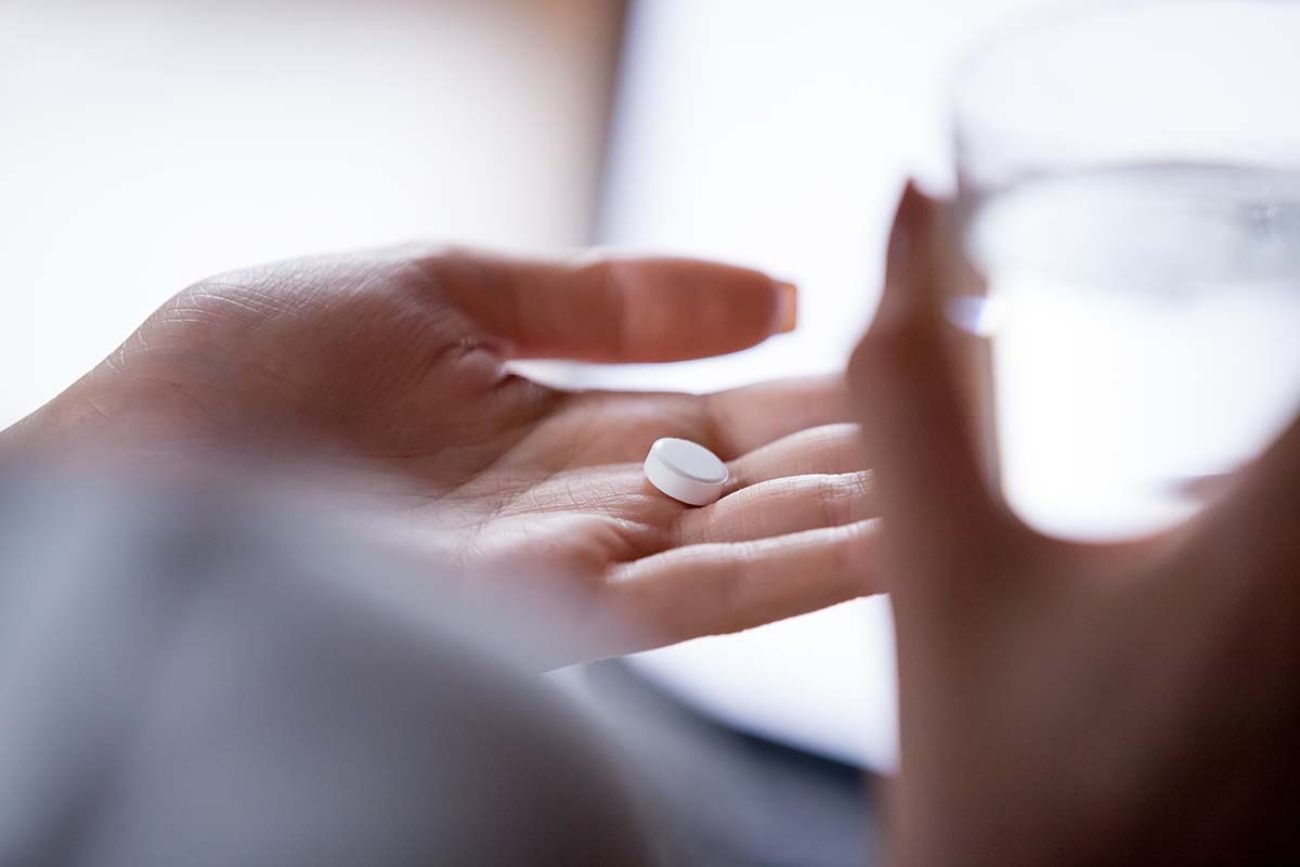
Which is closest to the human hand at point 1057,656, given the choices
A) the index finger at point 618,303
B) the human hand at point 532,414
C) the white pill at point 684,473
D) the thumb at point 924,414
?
the thumb at point 924,414

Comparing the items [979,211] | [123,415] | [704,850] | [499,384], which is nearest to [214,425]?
[123,415]

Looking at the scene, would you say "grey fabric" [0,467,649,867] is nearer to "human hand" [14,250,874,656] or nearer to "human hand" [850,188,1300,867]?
"human hand" [14,250,874,656]

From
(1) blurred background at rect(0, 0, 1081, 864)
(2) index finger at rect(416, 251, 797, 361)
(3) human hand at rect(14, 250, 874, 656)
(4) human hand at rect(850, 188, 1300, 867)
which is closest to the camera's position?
(4) human hand at rect(850, 188, 1300, 867)

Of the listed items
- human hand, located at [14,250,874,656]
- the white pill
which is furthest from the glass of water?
the white pill

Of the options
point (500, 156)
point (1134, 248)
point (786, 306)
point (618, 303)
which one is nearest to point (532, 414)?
point (618, 303)

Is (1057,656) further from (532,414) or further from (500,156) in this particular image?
(500,156)

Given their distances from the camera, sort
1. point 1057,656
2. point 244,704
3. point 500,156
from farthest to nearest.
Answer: point 500,156
point 244,704
point 1057,656

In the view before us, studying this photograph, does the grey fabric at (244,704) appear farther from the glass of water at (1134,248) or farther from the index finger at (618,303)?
the glass of water at (1134,248)

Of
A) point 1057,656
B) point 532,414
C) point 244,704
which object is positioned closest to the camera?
point 1057,656
